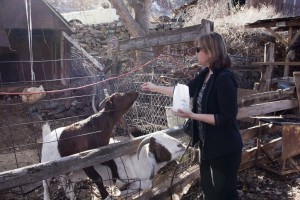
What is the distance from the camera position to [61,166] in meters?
2.82

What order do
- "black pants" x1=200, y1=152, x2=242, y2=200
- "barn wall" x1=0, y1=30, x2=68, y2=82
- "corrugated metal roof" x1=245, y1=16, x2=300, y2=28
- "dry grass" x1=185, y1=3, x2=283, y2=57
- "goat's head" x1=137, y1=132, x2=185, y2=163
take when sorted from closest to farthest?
"black pants" x1=200, y1=152, x2=242, y2=200 < "goat's head" x1=137, y1=132, x2=185, y2=163 < "corrugated metal roof" x1=245, y1=16, x2=300, y2=28 < "barn wall" x1=0, y1=30, x2=68, y2=82 < "dry grass" x1=185, y1=3, x2=283, y2=57

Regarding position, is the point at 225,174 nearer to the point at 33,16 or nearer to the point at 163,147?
the point at 163,147

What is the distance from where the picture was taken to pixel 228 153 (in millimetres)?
2693

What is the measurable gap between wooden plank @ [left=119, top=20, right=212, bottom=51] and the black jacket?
222 cm

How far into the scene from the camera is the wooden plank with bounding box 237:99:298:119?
4145 millimetres

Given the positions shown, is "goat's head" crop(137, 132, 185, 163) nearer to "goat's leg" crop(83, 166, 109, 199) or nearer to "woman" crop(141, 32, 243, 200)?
"woman" crop(141, 32, 243, 200)

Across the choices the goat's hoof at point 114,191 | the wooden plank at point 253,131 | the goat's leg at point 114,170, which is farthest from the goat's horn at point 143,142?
the wooden plank at point 253,131

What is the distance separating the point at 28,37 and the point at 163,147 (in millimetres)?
9712

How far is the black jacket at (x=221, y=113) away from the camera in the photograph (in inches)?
101

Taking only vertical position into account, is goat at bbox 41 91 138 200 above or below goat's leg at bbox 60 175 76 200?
above

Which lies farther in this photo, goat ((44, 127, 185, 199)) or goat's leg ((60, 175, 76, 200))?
goat's leg ((60, 175, 76, 200))

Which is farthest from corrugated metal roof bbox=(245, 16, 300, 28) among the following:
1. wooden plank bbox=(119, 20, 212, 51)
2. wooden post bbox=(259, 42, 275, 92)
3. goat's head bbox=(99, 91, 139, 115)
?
goat's head bbox=(99, 91, 139, 115)

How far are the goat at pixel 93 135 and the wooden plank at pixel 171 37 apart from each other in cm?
177

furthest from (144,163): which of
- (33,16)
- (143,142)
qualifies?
(33,16)
